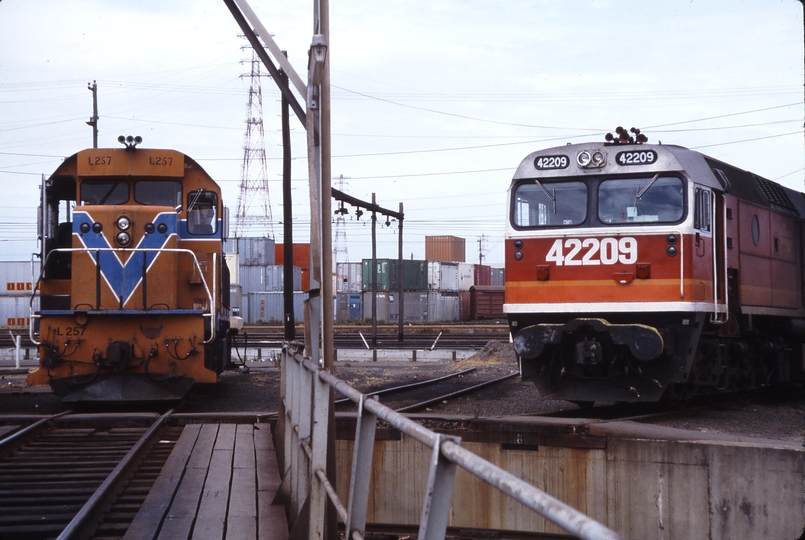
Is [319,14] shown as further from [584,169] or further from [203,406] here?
[203,406]

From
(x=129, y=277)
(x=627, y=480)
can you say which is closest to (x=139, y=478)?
(x=627, y=480)

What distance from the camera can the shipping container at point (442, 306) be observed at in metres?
50.0

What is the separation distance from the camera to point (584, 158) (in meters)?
10.9

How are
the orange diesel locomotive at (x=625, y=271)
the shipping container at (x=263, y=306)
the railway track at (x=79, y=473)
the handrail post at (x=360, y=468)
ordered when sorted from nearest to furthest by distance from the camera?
1. the handrail post at (x=360, y=468)
2. the railway track at (x=79, y=473)
3. the orange diesel locomotive at (x=625, y=271)
4. the shipping container at (x=263, y=306)

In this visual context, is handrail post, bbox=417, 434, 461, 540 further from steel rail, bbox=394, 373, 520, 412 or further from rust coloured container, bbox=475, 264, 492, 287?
rust coloured container, bbox=475, 264, 492, 287

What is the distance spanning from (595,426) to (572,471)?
532 millimetres

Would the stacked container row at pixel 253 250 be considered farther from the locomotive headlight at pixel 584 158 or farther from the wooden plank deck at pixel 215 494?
the wooden plank deck at pixel 215 494

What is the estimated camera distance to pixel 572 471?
882 centimetres

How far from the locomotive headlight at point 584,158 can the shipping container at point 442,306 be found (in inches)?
1538

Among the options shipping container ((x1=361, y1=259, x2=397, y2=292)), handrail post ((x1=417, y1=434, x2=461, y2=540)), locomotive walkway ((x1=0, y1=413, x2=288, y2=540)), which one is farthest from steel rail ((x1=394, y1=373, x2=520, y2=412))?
shipping container ((x1=361, y1=259, x2=397, y2=292))

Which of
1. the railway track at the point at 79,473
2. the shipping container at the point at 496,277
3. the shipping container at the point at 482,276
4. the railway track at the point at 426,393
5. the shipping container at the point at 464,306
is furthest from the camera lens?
the shipping container at the point at 496,277

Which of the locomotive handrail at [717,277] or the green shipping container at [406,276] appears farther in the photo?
the green shipping container at [406,276]

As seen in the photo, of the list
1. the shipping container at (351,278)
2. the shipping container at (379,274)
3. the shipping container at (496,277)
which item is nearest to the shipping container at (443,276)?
the shipping container at (379,274)

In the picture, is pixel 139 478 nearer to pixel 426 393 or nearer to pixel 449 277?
pixel 426 393
